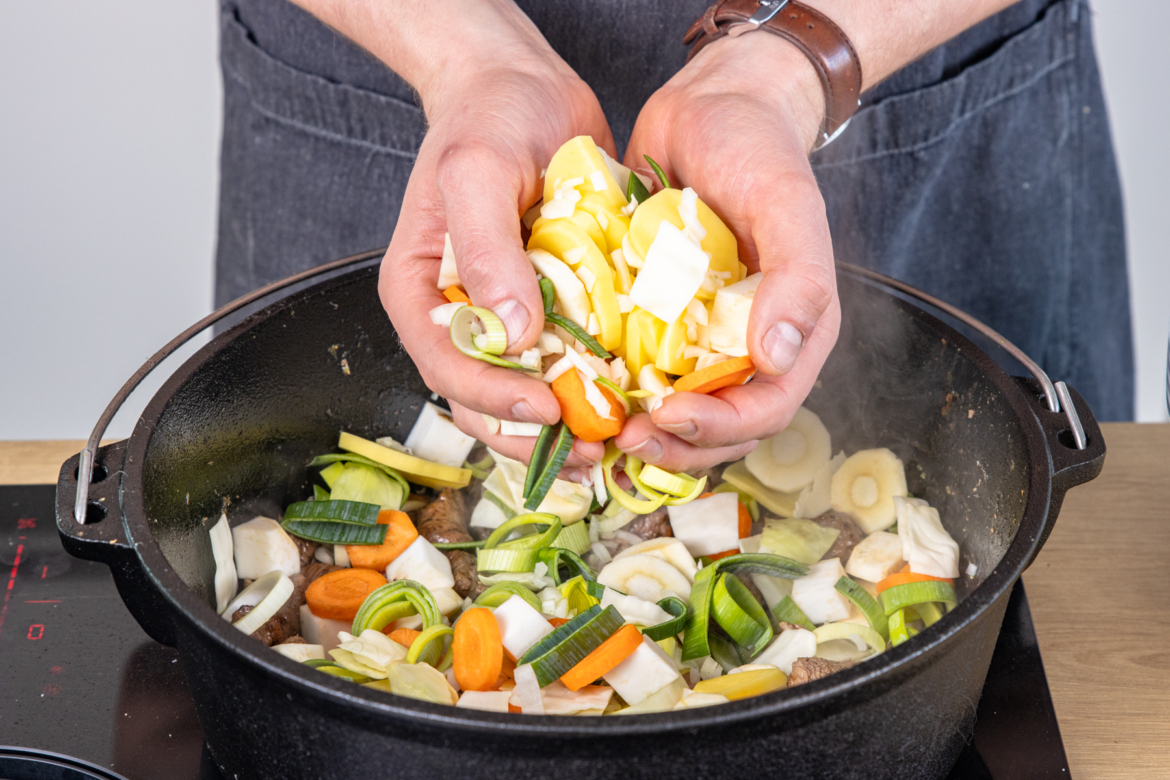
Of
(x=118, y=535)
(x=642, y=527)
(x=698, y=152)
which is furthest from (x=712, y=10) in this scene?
(x=118, y=535)

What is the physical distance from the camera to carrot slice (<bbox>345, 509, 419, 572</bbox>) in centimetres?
117

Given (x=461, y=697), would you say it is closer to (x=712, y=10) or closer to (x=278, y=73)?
(x=712, y=10)

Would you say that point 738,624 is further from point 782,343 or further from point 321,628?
point 321,628

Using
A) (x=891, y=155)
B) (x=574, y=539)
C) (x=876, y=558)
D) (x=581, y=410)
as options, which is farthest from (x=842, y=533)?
(x=891, y=155)

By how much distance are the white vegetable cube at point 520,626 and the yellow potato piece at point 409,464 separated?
326mm

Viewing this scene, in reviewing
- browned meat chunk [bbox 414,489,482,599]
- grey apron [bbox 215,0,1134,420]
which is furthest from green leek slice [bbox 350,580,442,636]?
grey apron [bbox 215,0,1134,420]

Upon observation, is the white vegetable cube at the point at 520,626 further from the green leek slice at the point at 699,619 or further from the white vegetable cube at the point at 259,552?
the white vegetable cube at the point at 259,552

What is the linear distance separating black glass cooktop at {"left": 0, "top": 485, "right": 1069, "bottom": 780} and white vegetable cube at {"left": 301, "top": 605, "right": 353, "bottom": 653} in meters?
0.14

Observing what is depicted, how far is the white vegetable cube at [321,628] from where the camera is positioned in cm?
109

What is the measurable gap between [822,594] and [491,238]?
0.55 m

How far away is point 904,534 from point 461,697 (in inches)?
21.8

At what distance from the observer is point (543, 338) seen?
0.98 m

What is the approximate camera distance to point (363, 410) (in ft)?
4.33

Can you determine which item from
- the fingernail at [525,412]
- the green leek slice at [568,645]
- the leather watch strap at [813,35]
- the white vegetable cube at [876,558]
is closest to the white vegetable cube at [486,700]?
the green leek slice at [568,645]
